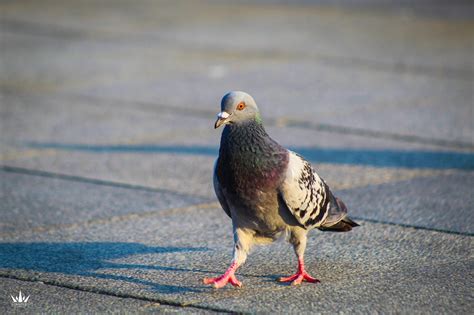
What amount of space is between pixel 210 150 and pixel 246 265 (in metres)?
2.89

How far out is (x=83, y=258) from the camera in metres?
5.40

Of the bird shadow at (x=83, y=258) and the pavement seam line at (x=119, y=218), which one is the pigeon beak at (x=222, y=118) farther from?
the pavement seam line at (x=119, y=218)

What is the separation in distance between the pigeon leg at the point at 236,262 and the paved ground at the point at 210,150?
0.06m

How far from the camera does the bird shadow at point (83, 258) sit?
16.6 feet

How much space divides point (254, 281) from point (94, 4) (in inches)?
491

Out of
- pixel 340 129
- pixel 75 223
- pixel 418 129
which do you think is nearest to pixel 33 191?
pixel 75 223

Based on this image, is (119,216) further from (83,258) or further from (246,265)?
(246,265)

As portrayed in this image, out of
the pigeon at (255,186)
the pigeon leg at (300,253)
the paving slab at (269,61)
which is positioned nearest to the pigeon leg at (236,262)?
the pigeon at (255,186)

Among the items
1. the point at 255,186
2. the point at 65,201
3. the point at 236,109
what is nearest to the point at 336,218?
the point at 255,186

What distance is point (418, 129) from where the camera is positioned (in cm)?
871

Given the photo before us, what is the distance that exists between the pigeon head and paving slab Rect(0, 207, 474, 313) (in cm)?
87

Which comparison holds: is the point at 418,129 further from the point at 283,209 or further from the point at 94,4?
the point at 94,4

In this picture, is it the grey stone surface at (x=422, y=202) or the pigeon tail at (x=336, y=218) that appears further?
the grey stone surface at (x=422, y=202)

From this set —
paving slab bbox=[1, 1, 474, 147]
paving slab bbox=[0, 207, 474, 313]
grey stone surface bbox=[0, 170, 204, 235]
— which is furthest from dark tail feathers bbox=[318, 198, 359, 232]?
paving slab bbox=[1, 1, 474, 147]
